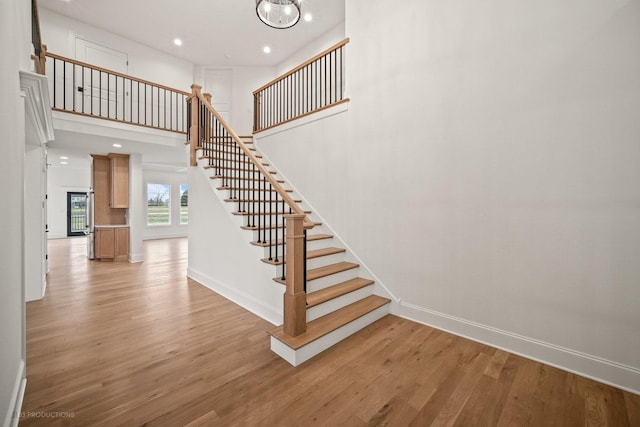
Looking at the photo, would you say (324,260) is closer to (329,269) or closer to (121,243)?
(329,269)

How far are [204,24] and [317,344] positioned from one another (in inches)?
262

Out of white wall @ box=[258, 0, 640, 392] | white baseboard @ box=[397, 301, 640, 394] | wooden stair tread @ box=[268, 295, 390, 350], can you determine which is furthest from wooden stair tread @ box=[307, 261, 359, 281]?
white baseboard @ box=[397, 301, 640, 394]

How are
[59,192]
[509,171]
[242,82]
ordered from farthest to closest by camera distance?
[59,192]
[242,82]
[509,171]

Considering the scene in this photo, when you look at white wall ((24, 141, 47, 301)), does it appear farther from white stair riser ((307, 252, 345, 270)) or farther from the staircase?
white stair riser ((307, 252, 345, 270))

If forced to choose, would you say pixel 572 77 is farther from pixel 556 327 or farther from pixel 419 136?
pixel 556 327

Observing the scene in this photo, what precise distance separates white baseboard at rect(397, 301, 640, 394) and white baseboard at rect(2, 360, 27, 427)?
3209mm

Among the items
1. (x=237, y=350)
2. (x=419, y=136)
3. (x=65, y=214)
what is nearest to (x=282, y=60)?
(x=419, y=136)

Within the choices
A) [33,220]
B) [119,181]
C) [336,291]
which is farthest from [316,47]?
[33,220]

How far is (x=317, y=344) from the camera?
2.38 m

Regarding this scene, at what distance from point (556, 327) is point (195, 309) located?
3.71 meters

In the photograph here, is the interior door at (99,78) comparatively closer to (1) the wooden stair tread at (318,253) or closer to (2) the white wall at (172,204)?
(2) the white wall at (172,204)

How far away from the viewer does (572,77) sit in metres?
2.17


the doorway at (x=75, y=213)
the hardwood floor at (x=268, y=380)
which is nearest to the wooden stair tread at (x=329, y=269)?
the hardwood floor at (x=268, y=380)

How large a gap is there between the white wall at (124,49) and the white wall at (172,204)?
4.70 m
